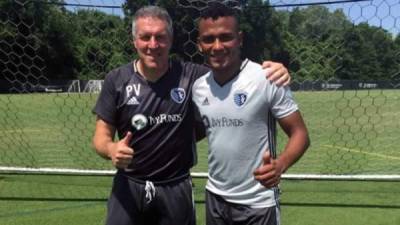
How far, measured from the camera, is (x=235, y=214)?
3205 mm

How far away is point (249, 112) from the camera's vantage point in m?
3.11

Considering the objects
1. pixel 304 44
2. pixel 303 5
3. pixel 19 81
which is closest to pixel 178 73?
pixel 303 5

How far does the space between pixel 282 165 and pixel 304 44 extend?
5.08 meters

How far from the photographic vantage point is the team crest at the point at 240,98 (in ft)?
10.2

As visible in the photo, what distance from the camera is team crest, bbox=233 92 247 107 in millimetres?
3123

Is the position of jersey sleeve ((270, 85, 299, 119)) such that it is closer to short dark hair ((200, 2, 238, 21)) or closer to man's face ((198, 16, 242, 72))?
man's face ((198, 16, 242, 72))

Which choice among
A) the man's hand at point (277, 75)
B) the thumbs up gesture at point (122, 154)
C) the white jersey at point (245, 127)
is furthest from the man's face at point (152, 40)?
the man's hand at point (277, 75)

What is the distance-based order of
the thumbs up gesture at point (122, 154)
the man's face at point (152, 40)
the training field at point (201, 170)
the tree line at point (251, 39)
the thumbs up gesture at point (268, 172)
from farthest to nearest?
the tree line at point (251, 39), the training field at point (201, 170), the man's face at point (152, 40), the thumbs up gesture at point (122, 154), the thumbs up gesture at point (268, 172)

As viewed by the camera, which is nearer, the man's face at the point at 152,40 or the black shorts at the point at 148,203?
the man's face at the point at 152,40

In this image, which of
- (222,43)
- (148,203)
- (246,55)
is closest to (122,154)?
(148,203)

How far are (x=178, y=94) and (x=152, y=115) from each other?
20 centimetres

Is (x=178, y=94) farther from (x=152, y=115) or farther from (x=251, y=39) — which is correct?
(x=251, y=39)

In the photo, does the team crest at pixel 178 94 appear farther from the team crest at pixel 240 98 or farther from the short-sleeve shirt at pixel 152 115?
the team crest at pixel 240 98

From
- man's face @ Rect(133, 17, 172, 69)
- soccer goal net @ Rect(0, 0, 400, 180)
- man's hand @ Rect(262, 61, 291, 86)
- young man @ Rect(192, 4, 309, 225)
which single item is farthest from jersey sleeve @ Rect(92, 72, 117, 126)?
soccer goal net @ Rect(0, 0, 400, 180)
